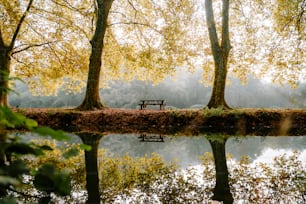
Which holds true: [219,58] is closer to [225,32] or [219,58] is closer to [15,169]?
[225,32]

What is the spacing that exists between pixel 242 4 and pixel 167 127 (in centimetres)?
961

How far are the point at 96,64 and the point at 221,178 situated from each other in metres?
12.9

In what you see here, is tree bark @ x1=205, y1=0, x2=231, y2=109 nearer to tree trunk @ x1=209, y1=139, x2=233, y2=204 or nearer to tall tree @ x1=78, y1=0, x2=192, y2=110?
tall tree @ x1=78, y1=0, x2=192, y2=110

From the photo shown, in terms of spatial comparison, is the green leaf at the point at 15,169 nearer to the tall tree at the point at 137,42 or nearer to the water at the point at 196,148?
the water at the point at 196,148

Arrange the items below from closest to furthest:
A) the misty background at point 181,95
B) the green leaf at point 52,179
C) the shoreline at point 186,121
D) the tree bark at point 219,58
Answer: the green leaf at point 52,179, the shoreline at point 186,121, the tree bark at point 219,58, the misty background at point 181,95

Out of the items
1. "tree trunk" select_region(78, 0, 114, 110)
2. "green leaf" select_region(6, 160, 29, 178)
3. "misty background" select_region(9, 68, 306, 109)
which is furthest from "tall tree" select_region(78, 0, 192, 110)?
"misty background" select_region(9, 68, 306, 109)

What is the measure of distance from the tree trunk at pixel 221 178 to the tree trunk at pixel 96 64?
962 cm

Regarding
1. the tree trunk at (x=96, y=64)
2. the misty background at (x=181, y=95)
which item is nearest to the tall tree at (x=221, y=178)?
the tree trunk at (x=96, y=64)

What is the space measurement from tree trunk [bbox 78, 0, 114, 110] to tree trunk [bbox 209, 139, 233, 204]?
9617 mm

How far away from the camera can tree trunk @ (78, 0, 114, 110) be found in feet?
49.8

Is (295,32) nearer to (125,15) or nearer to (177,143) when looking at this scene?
(125,15)

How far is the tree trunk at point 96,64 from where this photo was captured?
15.2 metres

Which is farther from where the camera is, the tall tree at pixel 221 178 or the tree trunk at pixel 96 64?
the tree trunk at pixel 96 64

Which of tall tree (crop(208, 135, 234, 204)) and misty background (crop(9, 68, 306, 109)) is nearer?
tall tree (crop(208, 135, 234, 204))
